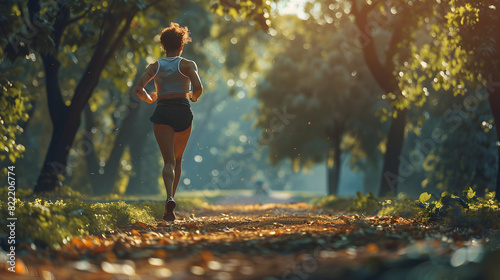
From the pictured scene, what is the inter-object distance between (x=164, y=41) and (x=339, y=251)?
4.46 metres

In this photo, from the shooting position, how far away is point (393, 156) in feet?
48.9

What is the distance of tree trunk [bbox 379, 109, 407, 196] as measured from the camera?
14.8 meters

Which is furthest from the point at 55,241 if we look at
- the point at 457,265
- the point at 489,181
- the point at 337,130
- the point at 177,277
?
the point at 337,130

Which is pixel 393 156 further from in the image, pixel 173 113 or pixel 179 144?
pixel 173 113

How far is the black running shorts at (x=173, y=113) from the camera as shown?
22.9 feet

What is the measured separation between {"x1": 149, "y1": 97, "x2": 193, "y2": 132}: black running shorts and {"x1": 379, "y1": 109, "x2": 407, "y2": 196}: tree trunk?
8947mm

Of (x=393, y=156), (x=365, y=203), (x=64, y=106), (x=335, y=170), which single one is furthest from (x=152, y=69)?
(x=335, y=170)

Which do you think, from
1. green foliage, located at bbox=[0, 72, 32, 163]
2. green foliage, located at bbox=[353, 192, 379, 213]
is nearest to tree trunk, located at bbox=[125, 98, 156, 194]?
green foliage, located at bbox=[0, 72, 32, 163]

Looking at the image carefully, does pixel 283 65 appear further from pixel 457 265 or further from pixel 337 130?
pixel 457 265

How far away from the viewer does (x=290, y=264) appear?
136 inches

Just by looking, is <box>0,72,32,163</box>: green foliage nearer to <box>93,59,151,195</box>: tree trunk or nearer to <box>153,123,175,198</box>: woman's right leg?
<box>153,123,175,198</box>: woman's right leg

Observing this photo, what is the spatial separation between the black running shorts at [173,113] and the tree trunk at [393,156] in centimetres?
895

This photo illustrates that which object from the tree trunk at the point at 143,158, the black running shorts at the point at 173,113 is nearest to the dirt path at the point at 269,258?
the black running shorts at the point at 173,113

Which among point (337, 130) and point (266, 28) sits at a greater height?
point (266, 28)
